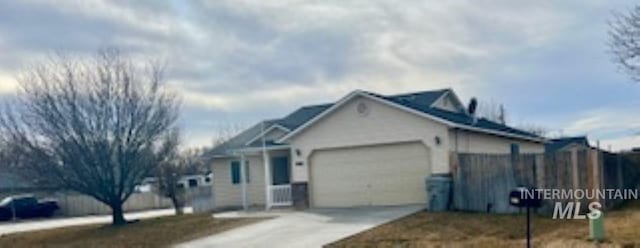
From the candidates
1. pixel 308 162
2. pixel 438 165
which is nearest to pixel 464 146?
pixel 438 165

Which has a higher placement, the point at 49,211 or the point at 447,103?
the point at 447,103

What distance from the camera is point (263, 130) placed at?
95.6ft

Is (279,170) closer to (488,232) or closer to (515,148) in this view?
(515,148)

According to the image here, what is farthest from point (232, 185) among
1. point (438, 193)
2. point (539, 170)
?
point (539, 170)

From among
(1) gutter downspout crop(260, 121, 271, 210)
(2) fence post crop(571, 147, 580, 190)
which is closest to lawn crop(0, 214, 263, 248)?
(1) gutter downspout crop(260, 121, 271, 210)

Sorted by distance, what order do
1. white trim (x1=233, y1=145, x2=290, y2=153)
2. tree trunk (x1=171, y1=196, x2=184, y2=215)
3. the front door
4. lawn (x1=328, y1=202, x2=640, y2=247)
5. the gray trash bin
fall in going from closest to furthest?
lawn (x1=328, y1=202, x2=640, y2=247)
the gray trash bin
white trim (x1=233, y1=145, x2=290, y2=153)
the front door
tree trunk (x1=171, y1=196, x2=184, y2=215)

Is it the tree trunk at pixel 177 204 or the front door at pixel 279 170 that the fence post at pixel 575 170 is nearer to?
the front door at pixel 279 170

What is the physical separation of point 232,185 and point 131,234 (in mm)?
9372

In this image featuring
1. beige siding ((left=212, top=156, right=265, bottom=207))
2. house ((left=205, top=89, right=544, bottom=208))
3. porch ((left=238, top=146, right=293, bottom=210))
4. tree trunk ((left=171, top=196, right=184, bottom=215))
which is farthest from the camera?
tree trunk ((left=171, top=196, right=184, bottom=215))

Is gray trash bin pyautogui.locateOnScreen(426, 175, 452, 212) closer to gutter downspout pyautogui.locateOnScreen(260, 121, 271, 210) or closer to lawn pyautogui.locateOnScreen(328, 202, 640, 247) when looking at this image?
lawn pyautogui.locateOnScreen(328, 202, 640, 247)

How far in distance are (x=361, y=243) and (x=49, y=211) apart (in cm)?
3087

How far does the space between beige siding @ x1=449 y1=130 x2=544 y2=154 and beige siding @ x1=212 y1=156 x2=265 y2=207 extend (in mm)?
9493

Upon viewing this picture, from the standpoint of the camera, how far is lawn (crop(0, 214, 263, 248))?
66.3 feet

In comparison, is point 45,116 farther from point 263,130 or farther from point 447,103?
point 447,103
